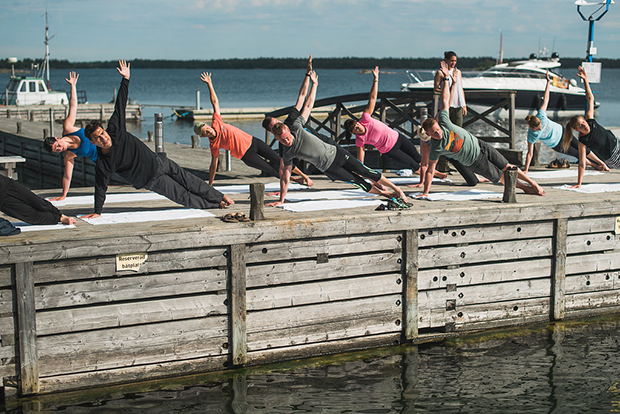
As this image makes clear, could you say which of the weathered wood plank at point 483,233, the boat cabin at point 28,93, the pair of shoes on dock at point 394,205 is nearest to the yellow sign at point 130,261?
the pair of shoes on dock at point 394,205

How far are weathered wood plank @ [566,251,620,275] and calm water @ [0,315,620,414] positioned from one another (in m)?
1.05

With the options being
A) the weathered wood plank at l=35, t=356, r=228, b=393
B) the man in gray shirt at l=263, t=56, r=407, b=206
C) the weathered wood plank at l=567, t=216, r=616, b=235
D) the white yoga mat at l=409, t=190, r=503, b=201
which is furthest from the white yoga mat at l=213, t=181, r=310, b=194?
the weathered wood plank at l=567, t=216, r=616, b=235

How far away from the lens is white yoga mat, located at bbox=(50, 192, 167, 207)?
9562 millimetres

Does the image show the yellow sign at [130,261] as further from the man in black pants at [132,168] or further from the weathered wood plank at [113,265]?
the man in black pants at [132,168]

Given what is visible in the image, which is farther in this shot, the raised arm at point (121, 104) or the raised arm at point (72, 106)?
the raised arm at point (72, 106)

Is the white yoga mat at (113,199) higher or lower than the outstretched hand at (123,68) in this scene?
lower

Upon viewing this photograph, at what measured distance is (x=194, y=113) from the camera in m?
47.8

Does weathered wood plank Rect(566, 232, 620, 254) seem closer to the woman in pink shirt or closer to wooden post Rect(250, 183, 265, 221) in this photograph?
the woman in pink shirt

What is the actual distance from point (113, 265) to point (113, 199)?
2777mm

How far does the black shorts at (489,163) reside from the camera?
33.1 feet

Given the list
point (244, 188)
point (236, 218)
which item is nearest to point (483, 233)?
point (236, 218)

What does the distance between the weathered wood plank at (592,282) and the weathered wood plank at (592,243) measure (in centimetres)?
38

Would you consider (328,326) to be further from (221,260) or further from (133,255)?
(133,255)

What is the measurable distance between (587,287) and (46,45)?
45.8m
